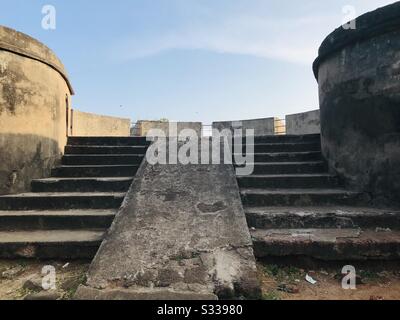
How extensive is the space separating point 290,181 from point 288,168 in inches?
17.0

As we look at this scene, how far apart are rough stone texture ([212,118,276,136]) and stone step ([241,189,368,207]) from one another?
7885 mm

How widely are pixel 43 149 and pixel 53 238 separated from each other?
175 centimetres

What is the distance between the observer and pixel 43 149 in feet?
14.4

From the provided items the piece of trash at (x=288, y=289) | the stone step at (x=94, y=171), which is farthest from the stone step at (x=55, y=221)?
the piece of trash at (x=288, y=289)

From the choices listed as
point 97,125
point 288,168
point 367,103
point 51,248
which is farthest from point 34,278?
point 97,125

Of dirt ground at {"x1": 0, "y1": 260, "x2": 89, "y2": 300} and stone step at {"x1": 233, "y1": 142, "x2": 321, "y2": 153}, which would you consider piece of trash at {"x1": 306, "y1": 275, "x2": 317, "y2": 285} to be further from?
stone step at {"x1": 233, "y1": 142, "x2": 321, "y2": 153}

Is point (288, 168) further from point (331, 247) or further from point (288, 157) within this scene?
point (331, 247)

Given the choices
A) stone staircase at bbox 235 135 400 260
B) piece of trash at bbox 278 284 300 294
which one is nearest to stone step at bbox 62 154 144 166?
stone staircase at bbox 235 135 400 260

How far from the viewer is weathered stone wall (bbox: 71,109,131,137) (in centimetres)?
1030

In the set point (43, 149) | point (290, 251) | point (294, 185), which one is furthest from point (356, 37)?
point (43, 149)

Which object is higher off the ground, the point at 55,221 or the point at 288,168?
the point at 288,168

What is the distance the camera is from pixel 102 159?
193 inches

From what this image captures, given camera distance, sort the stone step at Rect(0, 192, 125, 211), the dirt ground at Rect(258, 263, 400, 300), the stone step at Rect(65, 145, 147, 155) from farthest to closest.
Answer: the stone step at Rect(65, 145, 147, 155), the stone step at Rect(0, 192, 125, 211), the dirt ground at Rect(258, 263, 400, 300)

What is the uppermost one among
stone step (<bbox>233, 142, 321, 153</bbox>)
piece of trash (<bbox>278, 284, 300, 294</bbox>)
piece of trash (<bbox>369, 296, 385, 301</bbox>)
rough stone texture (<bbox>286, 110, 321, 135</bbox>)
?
rough stone texture (<bbox>286, 110, 321, 135</bbox>)
